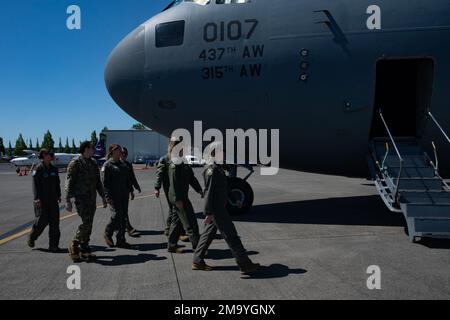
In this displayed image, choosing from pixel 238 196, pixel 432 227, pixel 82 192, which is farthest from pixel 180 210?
pixel 432 227

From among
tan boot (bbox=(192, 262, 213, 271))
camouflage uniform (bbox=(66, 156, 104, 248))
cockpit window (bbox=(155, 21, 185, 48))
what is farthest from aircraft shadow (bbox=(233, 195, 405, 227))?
cockpit window (bbox=(155, 21, 185, 48))

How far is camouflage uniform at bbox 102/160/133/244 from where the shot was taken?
23.1 feet

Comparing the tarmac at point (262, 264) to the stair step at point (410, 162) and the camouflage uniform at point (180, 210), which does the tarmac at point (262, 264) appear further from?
the stair step at point (410, 162)

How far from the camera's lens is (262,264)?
5.91 m

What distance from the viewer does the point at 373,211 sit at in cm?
1089

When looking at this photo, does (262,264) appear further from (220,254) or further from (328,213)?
(328,213)

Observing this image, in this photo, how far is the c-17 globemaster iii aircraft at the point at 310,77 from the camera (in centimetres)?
807

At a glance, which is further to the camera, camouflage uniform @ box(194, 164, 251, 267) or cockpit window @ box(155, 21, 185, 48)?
cockpit window @ box(155, 21, 185, 48)

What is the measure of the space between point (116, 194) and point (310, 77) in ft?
16.0

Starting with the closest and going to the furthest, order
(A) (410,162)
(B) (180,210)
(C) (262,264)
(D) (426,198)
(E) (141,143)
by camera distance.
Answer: (C) (262,264) < (B) (180,210) < (D) (426,198) < (A) (410,162) < (E) (141,143)

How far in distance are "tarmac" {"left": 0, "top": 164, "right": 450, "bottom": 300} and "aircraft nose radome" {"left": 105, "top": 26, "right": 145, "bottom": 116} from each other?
3.14 metres

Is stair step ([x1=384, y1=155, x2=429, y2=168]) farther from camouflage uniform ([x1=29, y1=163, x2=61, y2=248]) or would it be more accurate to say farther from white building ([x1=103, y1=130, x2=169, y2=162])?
white building ([x1=103, y1=130, x2=169, y2=162])

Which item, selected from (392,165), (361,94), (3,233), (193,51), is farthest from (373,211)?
(3,233)

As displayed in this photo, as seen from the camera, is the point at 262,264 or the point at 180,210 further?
the point at 180,210
